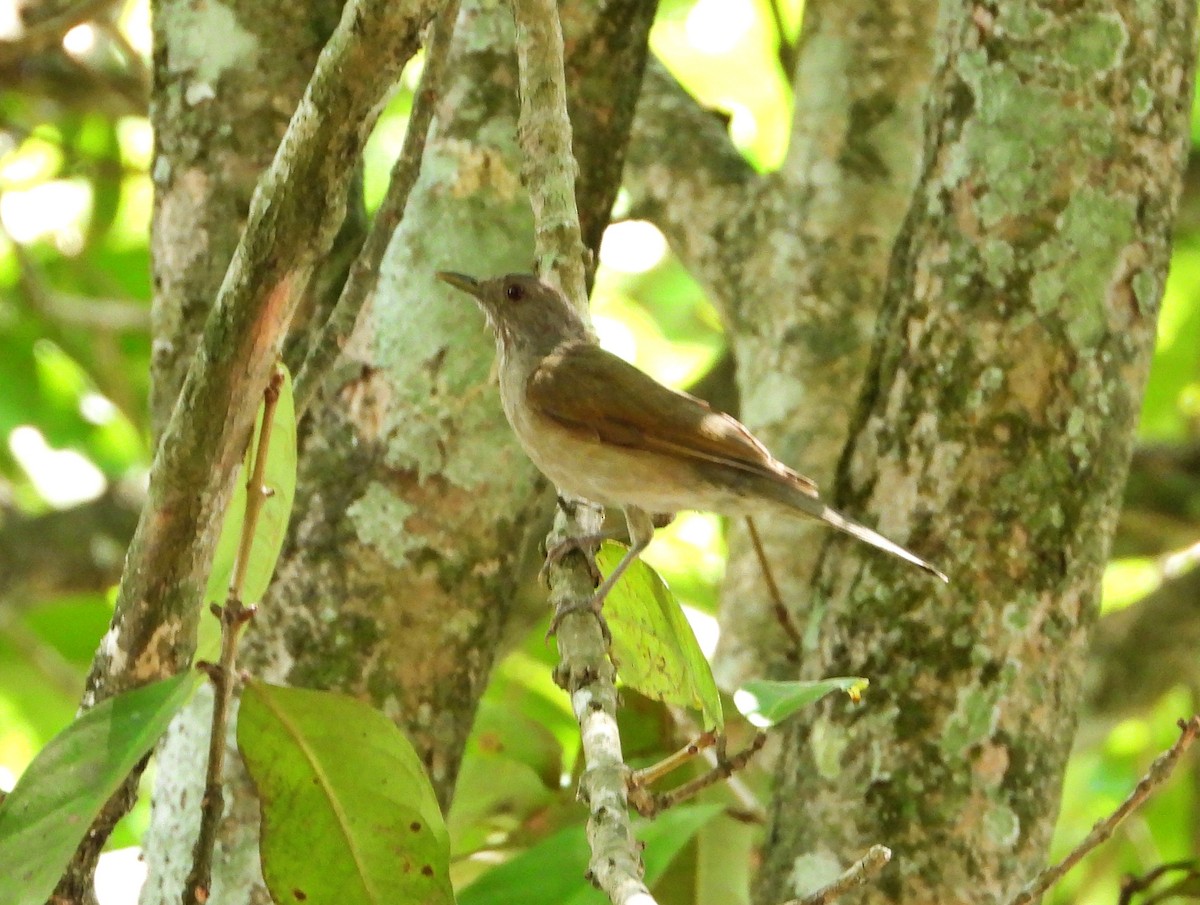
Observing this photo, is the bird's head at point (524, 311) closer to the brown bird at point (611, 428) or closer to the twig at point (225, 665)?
the brown bird at point (611, 428)

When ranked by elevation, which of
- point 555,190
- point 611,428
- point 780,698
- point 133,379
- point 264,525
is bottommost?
point 780,698

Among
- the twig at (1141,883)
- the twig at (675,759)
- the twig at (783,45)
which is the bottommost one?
the twig at (675,759)

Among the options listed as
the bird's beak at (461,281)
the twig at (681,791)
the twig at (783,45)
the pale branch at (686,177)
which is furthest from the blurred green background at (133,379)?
the twig at (681,791)

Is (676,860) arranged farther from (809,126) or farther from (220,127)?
(809,126)

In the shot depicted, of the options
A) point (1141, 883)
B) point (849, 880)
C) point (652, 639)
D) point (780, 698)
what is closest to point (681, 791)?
point (780, 698)

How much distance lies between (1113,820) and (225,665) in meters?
1.34

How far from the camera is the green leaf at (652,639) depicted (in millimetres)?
2742

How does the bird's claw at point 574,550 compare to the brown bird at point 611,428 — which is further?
the brown bird at point 611,428

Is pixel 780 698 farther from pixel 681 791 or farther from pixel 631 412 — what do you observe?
pixel 631 412

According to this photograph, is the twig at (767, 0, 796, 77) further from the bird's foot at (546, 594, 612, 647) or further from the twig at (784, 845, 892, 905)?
the twig at (784, 845, 892, 905)

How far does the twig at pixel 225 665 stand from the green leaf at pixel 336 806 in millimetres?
131

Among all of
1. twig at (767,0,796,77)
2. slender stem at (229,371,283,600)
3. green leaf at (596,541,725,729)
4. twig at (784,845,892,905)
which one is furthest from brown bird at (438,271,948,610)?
twig at (767,0,796,77)

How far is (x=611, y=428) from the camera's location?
4.08 metres

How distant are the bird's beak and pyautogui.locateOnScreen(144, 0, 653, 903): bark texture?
1.6 inches
